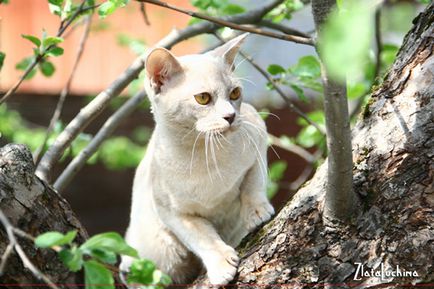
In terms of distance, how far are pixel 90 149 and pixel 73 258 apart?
162cm

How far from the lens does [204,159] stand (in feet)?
8.80

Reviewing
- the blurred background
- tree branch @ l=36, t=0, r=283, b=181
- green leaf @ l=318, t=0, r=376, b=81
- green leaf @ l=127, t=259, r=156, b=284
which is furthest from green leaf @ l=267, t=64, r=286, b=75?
the blurred background

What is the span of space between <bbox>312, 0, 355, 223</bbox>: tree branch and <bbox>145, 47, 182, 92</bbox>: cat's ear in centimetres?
92

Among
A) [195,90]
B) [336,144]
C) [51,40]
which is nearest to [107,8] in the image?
[51,40]

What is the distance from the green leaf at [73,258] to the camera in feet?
4.78

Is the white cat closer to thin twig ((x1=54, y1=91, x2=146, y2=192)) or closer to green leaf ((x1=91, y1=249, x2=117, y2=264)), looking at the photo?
thin twig ((x1=54, y1=91, x2=146, y2=192))

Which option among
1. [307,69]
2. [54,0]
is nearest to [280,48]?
[307,69]

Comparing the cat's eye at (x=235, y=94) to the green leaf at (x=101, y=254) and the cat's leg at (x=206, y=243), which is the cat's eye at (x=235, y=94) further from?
the green leaf at (x=101, y=254)

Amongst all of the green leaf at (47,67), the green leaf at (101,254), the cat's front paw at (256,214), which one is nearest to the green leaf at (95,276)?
the green leaf at (101,254)

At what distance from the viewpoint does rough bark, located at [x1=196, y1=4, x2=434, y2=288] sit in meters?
1.96

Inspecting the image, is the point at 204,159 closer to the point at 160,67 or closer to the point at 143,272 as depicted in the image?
the point at 160,67

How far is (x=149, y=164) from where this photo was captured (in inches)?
118

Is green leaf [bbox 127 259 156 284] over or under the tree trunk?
under

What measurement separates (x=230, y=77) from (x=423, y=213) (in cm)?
102
